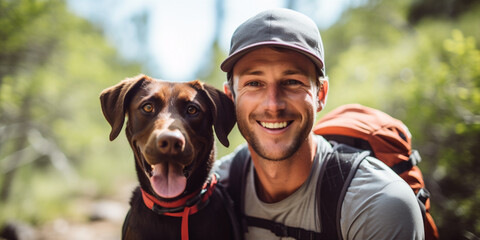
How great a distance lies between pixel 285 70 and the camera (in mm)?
2186

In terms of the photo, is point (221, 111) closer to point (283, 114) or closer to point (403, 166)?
point (283, 114)

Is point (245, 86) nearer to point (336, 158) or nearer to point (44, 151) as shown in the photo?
point (336, 158)

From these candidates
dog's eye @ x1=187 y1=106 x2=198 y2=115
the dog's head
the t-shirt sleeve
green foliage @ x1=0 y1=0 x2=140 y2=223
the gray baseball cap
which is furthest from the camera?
green foliage @ x1=0 y1=0 x2=140 y2=223

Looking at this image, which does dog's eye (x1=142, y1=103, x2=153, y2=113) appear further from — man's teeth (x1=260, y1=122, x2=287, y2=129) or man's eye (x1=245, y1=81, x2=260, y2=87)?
man's teeth (x1=260, y1=122, x2=287, y2=129)

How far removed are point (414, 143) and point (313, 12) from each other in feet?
28.3

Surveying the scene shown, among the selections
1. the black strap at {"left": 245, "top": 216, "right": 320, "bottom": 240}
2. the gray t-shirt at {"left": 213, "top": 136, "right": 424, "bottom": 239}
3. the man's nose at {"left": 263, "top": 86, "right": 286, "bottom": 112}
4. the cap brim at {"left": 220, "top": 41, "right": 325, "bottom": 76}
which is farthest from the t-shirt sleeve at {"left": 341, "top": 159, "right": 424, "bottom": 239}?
the cap brim at {"left": 220, "top": 41, "right": 325, "bottom": 76}

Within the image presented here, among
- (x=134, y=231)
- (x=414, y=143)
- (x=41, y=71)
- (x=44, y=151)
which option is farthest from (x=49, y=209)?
(x=414, y=143)

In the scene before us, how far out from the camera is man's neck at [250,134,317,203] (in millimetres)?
2287

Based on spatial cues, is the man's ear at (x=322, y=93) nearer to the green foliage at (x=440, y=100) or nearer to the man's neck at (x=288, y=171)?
the man's neck at (x=288, y=171)

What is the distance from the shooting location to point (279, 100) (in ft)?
7.19

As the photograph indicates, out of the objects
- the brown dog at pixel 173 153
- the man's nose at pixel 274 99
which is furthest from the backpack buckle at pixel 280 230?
the man's nose at pixel 274 99

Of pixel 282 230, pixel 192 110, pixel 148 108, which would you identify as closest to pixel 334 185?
pixel 282 230

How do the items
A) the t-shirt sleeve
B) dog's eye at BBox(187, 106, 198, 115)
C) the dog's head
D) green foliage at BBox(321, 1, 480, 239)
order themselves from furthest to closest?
green foliage at BBox(321, 1, 480, 239), dog's eye at BBox(187, 106, 198, 115), the dog's head, the t-shirt sleeve

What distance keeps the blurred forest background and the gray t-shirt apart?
2.14 m
